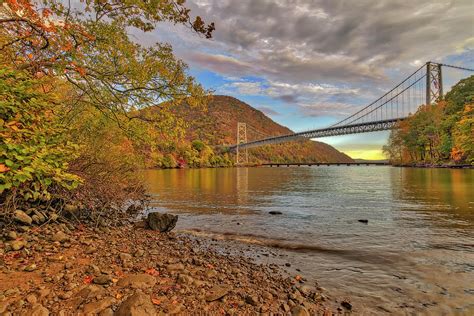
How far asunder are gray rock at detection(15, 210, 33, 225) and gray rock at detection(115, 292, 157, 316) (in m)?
4.14

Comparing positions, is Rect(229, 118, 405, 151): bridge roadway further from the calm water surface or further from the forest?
the calm water surface

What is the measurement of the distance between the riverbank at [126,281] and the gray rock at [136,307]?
0.05ft

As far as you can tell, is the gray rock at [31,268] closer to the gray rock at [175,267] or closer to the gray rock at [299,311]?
the gray rock at [175,267]

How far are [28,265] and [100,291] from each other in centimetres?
156

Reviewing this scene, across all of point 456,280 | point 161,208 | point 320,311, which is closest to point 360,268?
point 456,280

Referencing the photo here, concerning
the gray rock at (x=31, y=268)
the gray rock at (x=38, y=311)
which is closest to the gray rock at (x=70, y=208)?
the gray rock at (x=31, y=268)

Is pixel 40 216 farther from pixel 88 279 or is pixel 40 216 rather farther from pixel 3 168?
pixel 3 168

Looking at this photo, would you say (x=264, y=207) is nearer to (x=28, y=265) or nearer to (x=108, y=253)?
(x=108, y=253)

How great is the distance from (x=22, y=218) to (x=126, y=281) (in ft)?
11.6

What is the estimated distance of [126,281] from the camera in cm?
473

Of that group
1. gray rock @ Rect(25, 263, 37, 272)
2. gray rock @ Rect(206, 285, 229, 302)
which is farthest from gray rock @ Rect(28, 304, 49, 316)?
gray rock @ Rect(206, 285, 229, 302)

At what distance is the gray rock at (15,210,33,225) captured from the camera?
6416mm

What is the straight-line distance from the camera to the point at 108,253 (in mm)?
6047

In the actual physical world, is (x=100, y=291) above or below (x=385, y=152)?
below
